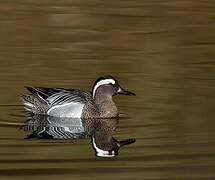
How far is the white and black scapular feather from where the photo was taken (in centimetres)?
1480

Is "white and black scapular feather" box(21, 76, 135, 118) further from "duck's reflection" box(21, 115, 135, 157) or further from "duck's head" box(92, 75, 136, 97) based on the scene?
"duck's reflection" box(21, 115, 135, 157)

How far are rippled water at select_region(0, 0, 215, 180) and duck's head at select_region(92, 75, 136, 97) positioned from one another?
31cm

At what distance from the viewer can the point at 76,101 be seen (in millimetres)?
14906

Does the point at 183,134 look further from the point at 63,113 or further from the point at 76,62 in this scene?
the point at 76,62

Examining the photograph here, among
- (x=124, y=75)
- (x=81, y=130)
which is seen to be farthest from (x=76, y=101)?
(x=124, y=75)

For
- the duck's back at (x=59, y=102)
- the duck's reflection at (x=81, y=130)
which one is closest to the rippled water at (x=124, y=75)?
the duck's reflection at (x=81, y=130)

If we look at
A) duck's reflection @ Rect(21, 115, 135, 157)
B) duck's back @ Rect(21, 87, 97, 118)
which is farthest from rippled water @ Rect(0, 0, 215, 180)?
duck's back @ Rect(21, 87, 97, 118)

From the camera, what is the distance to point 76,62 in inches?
719

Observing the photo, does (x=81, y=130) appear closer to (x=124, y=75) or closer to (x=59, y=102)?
(x=59, y=102)

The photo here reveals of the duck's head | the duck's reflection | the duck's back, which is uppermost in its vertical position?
the duck's head

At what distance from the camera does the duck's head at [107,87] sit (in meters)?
14.9

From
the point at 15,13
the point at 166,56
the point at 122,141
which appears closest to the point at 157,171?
the point at 122,141

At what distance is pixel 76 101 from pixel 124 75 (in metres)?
2.51

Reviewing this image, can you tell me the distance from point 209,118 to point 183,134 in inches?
37.3
